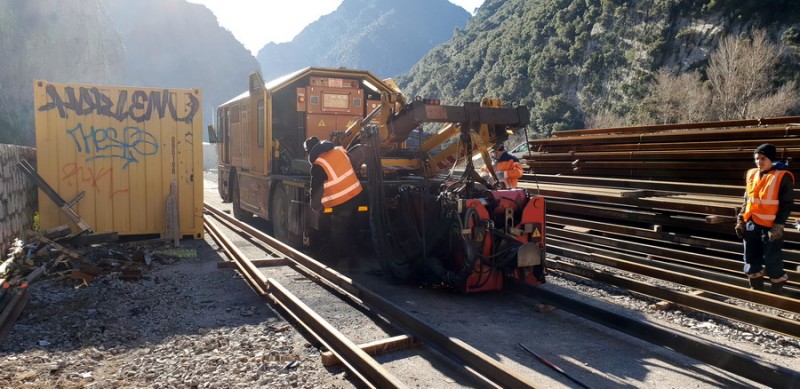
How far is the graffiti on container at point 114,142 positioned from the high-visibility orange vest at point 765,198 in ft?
28.4

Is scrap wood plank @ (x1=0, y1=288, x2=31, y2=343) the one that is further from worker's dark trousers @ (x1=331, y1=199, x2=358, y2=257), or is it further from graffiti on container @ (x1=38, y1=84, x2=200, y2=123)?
graffiti on container @ (x1=38, y1=84, x2=200, y2=123)

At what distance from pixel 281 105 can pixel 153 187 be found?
283 cm

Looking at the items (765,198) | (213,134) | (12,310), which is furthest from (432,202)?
(213,134)

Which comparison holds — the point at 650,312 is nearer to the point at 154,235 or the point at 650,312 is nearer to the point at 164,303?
the point at 164,303

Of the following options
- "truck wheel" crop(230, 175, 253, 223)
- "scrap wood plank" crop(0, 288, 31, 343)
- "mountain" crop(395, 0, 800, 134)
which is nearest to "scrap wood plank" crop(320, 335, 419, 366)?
"scrap wood plank" crop(0, 288, 31, 343)

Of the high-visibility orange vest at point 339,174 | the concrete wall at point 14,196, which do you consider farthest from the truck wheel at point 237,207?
the high-visibility orange vest at point 339,174

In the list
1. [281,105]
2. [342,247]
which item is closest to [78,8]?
[281,105]

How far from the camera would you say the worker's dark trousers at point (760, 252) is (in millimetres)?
6215

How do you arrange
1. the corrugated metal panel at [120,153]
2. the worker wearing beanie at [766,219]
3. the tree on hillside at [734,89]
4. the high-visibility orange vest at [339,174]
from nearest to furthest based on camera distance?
the worker wearing beanie at [766,219] < the high-visibility orange vest at [339,174] < the corrugated metal panel at [120,153] < the tree on hillside at [734,89]

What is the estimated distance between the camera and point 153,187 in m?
9.49

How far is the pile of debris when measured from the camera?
19.6ft

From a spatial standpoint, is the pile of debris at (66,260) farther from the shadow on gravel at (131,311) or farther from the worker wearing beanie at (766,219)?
the worker wearing beanie at (766,219)

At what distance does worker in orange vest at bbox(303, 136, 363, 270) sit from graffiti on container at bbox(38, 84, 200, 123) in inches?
138

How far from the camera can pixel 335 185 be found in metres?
6.86
